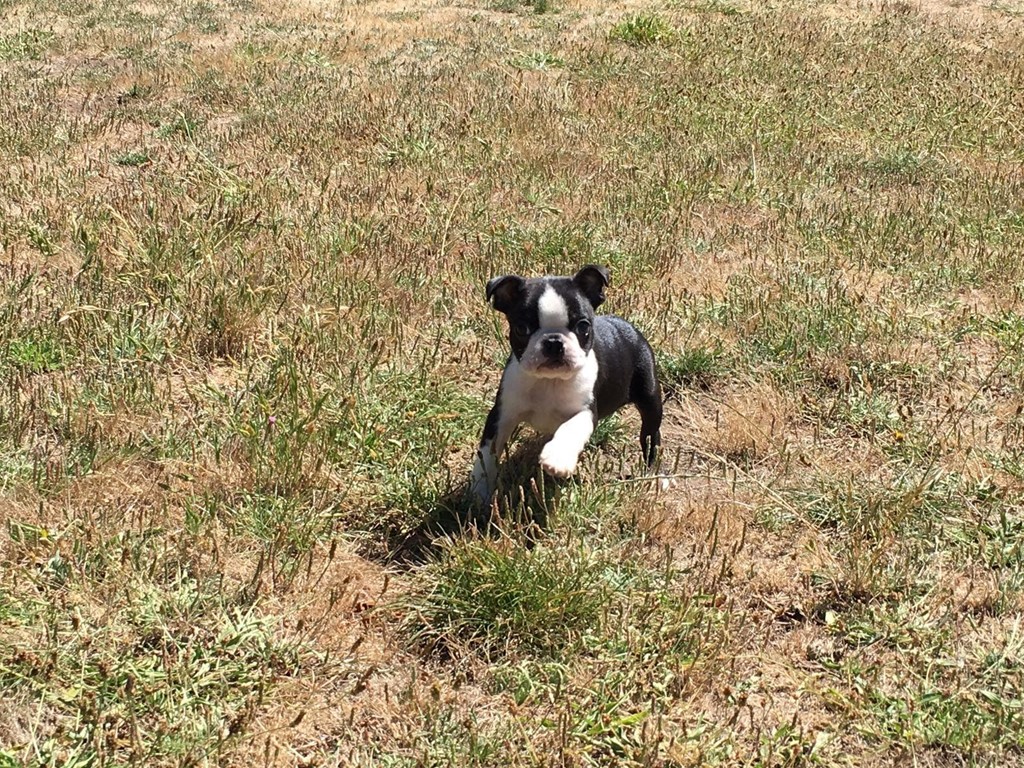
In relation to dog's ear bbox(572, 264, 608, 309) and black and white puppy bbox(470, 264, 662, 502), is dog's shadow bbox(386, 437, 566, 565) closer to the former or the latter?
black and white puppy bbox(470, 264, 662, 502)

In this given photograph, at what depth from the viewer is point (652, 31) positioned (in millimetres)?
14914

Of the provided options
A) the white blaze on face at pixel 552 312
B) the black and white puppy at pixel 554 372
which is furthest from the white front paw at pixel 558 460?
the white blaze on face at pixel 552 312

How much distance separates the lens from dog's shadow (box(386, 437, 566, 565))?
4.41 metres

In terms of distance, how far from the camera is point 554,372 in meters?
4.49

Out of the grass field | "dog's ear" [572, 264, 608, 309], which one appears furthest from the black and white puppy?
the grass field

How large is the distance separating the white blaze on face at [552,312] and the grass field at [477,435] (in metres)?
0.67

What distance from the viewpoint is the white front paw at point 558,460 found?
4430mm

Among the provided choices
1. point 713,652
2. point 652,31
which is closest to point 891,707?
point 713,652

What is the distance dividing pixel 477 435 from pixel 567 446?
1.13m

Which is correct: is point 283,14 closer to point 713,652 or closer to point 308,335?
point 308,335

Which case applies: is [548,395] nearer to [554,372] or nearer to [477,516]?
[554,372]

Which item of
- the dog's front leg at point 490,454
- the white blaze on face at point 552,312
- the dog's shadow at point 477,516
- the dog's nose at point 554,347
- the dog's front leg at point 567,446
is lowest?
the dog's shadow at point 477,516

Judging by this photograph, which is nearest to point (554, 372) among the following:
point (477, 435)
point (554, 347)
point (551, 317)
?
point (554, 347)

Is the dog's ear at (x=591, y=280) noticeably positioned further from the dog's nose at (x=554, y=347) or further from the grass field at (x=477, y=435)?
the grass field at (x=477, y=435)
